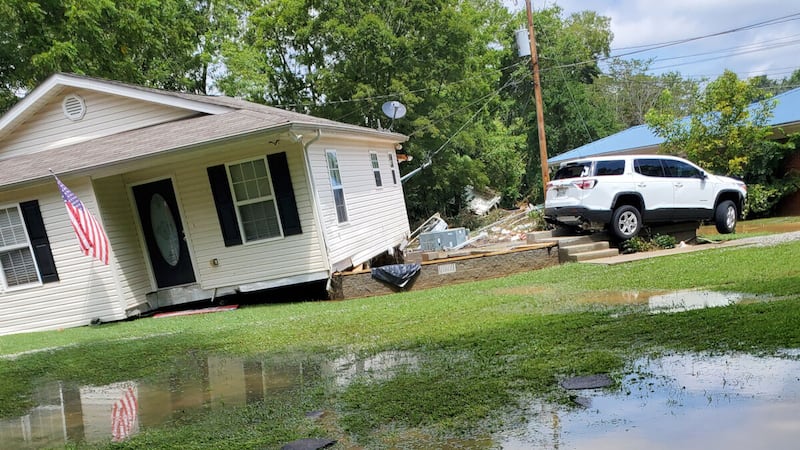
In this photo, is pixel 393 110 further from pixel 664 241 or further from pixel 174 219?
pixel 664 241

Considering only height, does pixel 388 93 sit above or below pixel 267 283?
above

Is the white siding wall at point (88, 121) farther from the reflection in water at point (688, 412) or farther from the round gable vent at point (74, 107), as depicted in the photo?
the reflection in water at point (688, 412)

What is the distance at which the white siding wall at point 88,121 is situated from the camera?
13477 millimetres

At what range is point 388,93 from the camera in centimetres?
2666

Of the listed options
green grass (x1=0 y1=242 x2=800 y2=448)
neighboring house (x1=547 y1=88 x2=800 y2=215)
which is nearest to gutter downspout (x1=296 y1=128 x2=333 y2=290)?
green grass (x1=0 y1=242 x2=800 y2=448)

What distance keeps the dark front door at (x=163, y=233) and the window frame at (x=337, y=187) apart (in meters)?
3.34

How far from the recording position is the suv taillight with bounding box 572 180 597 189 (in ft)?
38.1

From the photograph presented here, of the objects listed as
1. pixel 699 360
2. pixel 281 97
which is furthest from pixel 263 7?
pixel 699 360

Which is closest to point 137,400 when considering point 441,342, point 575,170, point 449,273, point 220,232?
point 441,342

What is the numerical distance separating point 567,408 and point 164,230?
10.6 metres

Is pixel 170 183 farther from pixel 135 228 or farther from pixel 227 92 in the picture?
pixel 227 92

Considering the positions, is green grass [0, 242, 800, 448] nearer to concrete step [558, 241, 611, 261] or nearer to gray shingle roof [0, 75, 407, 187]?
concrete step [558, 241, 611, 261]

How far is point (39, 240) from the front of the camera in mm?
11562

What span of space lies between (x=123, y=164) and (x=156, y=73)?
19046 millimetres
